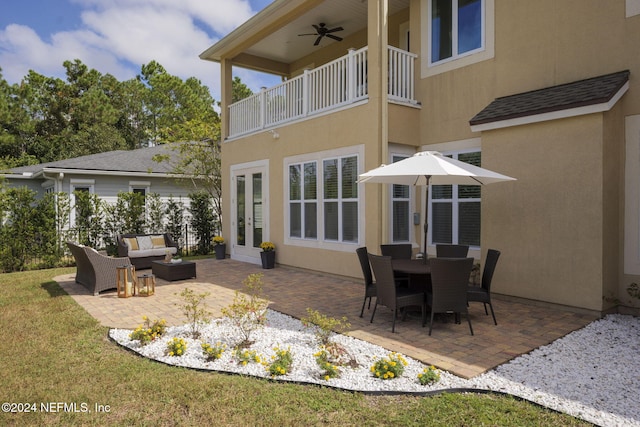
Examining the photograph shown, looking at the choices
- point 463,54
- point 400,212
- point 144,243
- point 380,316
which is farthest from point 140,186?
point 380,316

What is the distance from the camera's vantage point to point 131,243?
11.1m

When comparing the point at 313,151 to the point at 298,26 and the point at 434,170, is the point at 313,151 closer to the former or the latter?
the point at 298,26

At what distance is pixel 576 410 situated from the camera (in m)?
3.44

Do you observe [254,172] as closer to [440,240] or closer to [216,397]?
[440,240]

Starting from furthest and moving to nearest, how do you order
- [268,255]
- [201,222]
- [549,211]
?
[201,222] → [268,255] → [549,211]

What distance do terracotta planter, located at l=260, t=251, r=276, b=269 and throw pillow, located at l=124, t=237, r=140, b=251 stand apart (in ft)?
11.2

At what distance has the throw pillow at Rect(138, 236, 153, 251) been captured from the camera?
1121 centimetres

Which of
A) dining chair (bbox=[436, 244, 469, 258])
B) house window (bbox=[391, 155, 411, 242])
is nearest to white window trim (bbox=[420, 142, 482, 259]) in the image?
house window (bbox=[391, 155, 411, 242])

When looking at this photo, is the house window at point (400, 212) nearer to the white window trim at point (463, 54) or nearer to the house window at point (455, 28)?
the white window trim at point (463, 54)

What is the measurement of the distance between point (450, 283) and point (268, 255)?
6.50 meters

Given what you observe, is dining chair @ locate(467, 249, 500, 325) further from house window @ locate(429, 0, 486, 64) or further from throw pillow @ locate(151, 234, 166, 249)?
throw pillow @ locate(151, 234, 166, 249)

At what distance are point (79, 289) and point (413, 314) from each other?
6.88m

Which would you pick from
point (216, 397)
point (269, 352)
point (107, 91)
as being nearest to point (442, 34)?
point (269, 352)

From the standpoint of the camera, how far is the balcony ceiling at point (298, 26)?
1027 centimetres
